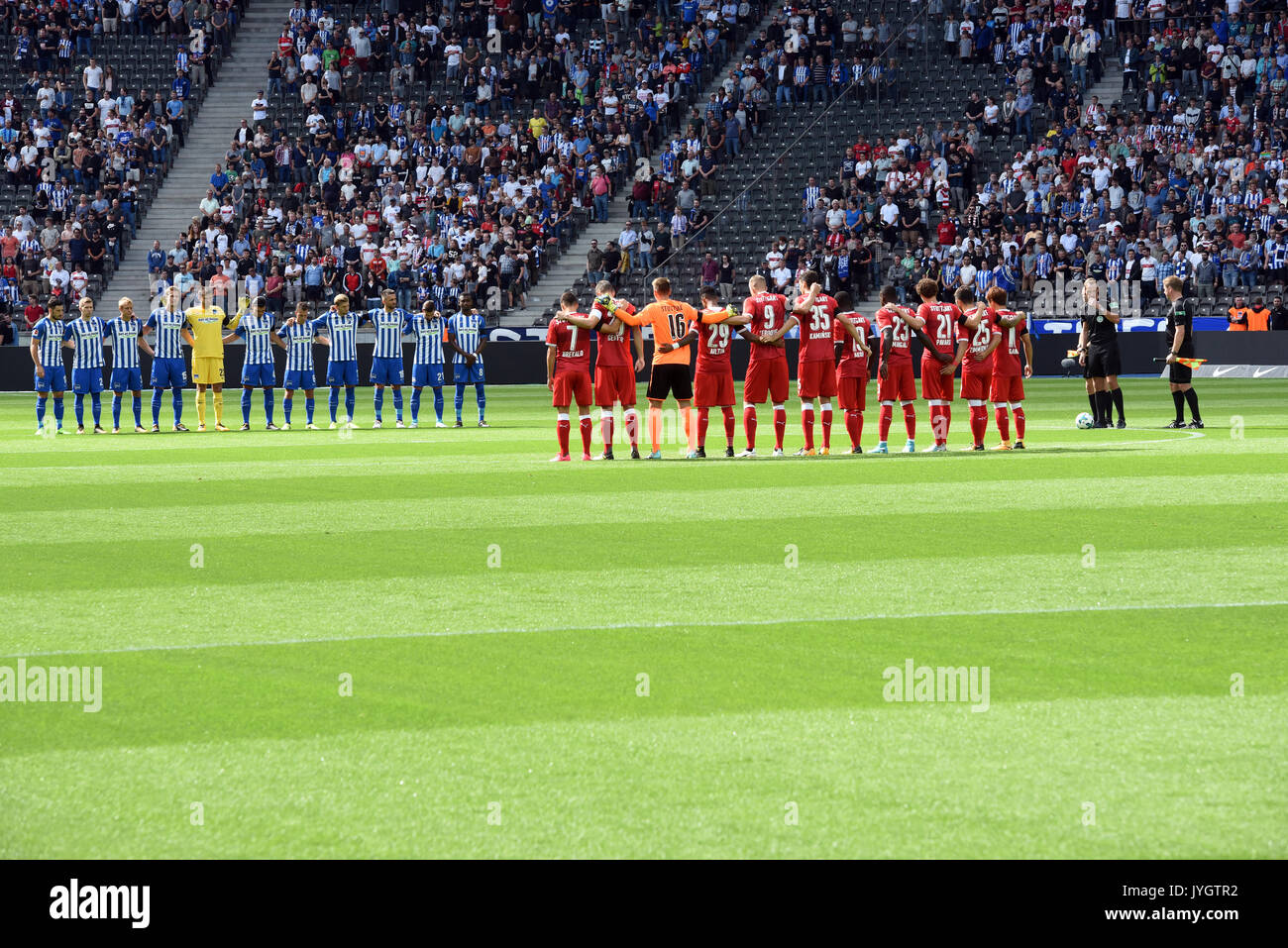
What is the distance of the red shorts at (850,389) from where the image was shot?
20625 mm

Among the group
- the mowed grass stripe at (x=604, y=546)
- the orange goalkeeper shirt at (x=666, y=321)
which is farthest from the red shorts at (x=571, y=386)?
the mowed grass stripe at (x=604, y=546)

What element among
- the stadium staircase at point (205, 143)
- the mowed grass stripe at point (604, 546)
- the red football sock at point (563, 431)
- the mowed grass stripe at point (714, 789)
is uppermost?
the stadium staircase at point (205, 143)

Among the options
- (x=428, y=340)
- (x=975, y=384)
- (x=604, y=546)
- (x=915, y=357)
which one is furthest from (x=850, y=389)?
(x=915, y=357)

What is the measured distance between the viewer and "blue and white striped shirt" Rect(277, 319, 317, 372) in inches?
1120

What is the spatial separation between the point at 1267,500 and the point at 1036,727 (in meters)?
8.77

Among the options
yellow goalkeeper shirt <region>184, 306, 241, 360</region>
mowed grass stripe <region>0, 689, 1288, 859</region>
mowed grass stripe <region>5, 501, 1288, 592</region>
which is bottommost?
mowed grass stripe <region>0, 689, 1288, 859</region>

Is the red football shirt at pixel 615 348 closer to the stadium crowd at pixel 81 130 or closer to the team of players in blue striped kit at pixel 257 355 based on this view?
the team of players in blue striped kit at pixel 257 355

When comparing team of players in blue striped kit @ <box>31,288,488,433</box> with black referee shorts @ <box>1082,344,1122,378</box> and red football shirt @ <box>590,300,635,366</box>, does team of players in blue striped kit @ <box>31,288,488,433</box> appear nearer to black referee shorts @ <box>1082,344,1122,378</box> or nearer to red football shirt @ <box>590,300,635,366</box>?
red football shirt @ <box>590,300,635,366</box>

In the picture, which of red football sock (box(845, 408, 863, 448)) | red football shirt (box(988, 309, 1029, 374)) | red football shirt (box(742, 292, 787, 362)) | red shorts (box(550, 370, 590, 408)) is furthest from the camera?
red football sock (box(845, 408, 863, 448))

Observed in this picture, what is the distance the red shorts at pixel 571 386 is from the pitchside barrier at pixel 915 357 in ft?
62.4

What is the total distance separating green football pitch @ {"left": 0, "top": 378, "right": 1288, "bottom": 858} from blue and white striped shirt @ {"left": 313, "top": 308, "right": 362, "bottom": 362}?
41.0 feet

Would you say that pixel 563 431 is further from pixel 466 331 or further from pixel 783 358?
pixel 466 331

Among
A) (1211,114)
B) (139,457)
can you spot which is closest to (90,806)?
(139,457)

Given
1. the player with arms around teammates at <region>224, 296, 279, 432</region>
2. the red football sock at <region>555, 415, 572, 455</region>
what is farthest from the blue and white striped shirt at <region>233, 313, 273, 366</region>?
the red football sock at <region>555, 415, 572, 455</region>
